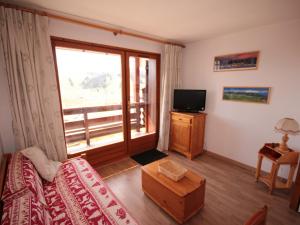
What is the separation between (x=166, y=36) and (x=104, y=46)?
4.12ft

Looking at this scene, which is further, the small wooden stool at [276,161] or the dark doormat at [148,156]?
the dark doormat at [148,156]

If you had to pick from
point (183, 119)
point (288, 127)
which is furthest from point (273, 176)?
point (183, 119)

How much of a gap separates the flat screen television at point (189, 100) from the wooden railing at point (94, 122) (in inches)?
33.7

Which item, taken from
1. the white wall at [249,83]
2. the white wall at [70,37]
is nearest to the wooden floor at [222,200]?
the white wall at [249,83]

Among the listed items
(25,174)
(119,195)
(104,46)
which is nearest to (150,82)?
(104,46)

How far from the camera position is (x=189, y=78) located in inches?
141

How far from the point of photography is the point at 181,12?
2.00 m

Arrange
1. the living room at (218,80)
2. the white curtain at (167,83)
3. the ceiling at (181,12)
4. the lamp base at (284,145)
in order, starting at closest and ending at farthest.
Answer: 1. the ceiling at (181,12)
2. the living room at (218,80)
3. the lamp base at (284,145)
4. the white curtain at (167,83)

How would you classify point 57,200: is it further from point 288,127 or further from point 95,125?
point 288,127

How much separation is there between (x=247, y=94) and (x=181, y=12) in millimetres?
1764

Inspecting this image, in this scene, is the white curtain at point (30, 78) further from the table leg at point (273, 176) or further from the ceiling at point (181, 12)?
the table leg at point (273, 176)

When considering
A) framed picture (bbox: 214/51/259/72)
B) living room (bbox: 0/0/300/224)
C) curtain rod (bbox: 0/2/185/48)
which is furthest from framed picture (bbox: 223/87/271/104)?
curtain rod (bbox: 0/2/185/48)

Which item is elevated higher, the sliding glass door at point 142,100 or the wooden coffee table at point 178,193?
the sliding glass door at point 142,100

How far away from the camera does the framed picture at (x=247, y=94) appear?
2.51 metres
